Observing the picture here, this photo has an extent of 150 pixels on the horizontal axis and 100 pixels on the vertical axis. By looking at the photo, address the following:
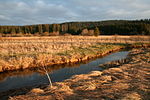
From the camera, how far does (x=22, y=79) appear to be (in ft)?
46.5

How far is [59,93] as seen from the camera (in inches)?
328

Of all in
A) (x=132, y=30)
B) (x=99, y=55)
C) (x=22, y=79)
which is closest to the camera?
(x=22, y=79)

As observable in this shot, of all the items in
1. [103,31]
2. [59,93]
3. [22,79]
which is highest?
[103,31]

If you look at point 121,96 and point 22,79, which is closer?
point 121,96

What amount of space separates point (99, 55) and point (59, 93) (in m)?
19.9

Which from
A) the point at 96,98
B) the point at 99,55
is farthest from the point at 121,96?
the point at 99,55

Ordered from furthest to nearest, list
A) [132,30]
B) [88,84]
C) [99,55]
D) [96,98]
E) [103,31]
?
[103,31], [132,30], [99,55], [88,84], [96,98]

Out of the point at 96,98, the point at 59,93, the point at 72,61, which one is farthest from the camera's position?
the point at 72,61

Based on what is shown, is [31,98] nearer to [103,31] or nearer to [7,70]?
[7,70]

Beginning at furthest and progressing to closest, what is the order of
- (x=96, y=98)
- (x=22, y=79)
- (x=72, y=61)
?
(x=72, y=61), (x=22, y=79), (x=96, y=98)

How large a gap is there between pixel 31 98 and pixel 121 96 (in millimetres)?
4635

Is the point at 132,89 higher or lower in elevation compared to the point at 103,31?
lower

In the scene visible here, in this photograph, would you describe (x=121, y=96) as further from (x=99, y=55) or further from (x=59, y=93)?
(x=99, y=55)

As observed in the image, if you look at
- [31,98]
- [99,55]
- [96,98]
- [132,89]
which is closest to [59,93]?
[31,98]
